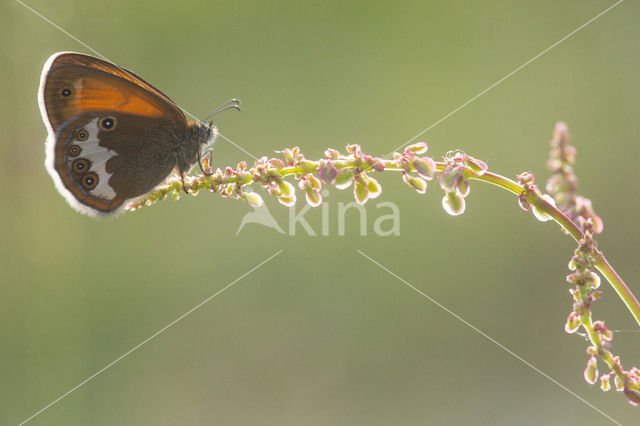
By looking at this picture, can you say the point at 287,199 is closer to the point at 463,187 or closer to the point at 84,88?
the point at 463,187

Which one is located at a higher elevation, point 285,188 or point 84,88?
point 84,88

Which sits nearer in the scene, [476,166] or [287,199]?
[476,166]

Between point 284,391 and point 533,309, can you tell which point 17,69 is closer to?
point 284,391

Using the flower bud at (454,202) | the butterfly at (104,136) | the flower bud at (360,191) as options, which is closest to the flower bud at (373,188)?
the flower bud at (360,191)

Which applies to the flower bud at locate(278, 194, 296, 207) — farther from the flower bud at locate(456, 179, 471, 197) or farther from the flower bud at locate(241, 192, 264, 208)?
the flower bud at locate(456, 179, 471, 197)

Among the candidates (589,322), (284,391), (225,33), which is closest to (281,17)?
(225,33)

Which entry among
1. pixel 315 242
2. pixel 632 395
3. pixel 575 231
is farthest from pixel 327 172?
pixel 315 242

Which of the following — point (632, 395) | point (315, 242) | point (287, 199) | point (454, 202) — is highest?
point (315, 242)
